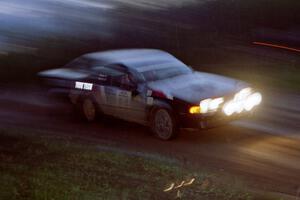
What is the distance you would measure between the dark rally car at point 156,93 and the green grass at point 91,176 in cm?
123

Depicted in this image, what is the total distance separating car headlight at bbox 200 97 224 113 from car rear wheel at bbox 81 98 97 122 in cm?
256

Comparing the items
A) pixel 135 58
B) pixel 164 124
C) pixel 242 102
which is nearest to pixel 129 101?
pixel 164 124

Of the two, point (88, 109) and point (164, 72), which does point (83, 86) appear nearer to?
point (88, 109)

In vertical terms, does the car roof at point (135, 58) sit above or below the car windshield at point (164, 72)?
above

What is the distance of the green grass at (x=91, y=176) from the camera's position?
21.6ft

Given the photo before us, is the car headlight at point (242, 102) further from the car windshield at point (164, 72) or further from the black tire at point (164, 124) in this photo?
the car windshield at point (164, 72)

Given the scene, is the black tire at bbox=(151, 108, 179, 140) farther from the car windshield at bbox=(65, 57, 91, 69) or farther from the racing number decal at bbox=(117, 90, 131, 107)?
the car windshield at bbox=(65, 57, 91, 69)

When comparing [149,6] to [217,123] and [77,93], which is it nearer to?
[77,93]

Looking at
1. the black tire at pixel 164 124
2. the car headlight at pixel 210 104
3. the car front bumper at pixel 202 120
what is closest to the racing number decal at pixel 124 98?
the black tire at pixel 164 124

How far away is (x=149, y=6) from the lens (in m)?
24.1

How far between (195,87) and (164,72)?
83 centimetres

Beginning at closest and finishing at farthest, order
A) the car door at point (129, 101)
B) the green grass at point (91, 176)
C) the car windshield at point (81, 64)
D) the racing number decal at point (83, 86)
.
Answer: the green grass at point (91, 176) < the car door at point (129, 101) < the racing number decal at point (83, 86) < the car windshield at point (81, 64)

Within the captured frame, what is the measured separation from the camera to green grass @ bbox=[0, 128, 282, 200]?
659cm

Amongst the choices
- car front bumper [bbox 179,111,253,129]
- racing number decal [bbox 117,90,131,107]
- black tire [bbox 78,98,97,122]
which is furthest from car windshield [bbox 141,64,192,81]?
black tire [bbox 78,98,97,122]
